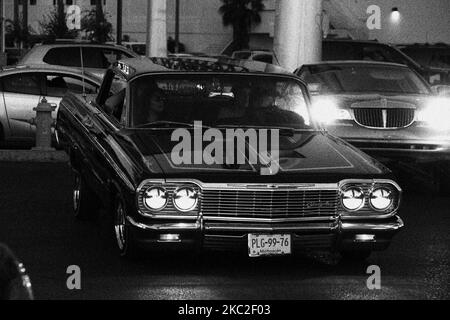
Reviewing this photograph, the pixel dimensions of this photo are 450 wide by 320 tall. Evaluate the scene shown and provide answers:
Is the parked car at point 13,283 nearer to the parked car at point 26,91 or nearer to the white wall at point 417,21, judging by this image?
the parked car at point 26,91

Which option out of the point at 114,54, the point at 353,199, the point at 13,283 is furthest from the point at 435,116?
the point at 114,54

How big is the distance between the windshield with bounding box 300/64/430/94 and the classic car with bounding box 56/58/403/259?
4.94 m

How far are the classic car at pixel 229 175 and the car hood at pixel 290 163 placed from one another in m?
0.01

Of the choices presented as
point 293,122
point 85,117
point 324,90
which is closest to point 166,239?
point 293,122

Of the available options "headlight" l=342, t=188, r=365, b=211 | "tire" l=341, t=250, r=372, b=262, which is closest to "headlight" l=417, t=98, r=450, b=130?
"tire" l=341, t=250, r=372, b=262

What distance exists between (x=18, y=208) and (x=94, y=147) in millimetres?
2366

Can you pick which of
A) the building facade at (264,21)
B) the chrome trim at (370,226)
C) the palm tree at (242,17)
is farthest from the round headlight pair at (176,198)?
the palm tree at (242,17)

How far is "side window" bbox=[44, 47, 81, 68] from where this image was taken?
80.0ft

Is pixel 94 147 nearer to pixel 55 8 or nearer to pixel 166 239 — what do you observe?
pixel 166 239

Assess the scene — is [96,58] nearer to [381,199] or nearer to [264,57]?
[264,57]

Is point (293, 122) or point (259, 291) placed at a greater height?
point (293, 122)

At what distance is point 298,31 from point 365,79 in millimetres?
2112

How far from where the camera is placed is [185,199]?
9094 mm

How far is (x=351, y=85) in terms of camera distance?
16.0m
